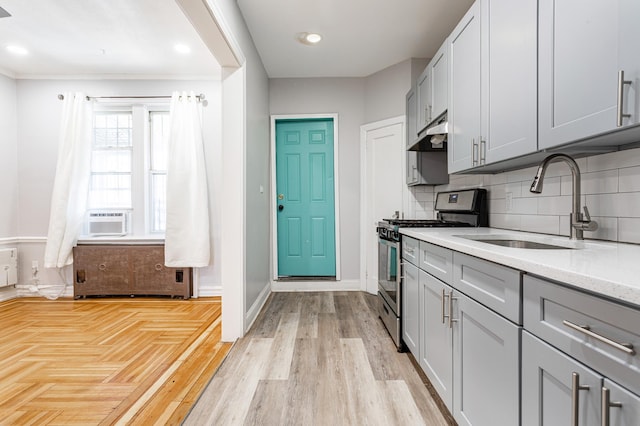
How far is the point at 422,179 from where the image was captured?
10.1ft

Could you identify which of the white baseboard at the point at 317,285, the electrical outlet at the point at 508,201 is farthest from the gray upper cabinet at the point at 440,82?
the white baseboard at the point at 317,285

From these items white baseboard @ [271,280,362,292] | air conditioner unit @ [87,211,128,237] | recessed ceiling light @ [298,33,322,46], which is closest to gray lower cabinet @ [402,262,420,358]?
white baseboard @ [271,280,362,292]

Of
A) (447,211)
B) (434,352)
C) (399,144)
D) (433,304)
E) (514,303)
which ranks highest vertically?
(399,144)

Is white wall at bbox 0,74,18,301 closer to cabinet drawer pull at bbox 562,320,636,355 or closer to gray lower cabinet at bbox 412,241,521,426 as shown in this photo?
gray lower cabinet at bbox 412,241,521,426

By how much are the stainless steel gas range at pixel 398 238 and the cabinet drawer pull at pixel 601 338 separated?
59.6 inches

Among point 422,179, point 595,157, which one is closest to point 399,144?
point 422,179

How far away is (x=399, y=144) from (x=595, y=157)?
2.19 meters

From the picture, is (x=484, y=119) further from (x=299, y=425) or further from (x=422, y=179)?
(x=299, y=425)

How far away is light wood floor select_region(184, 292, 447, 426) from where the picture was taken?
1.53 m

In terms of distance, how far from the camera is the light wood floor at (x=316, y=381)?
1.53 meters

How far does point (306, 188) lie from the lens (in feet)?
13.0

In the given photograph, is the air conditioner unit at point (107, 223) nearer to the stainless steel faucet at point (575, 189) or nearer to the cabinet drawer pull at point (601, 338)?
the stainless steel faucet at point (575, 189)

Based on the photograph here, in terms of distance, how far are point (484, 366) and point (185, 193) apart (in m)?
3.37

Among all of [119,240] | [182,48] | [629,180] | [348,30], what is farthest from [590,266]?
[119,240]
